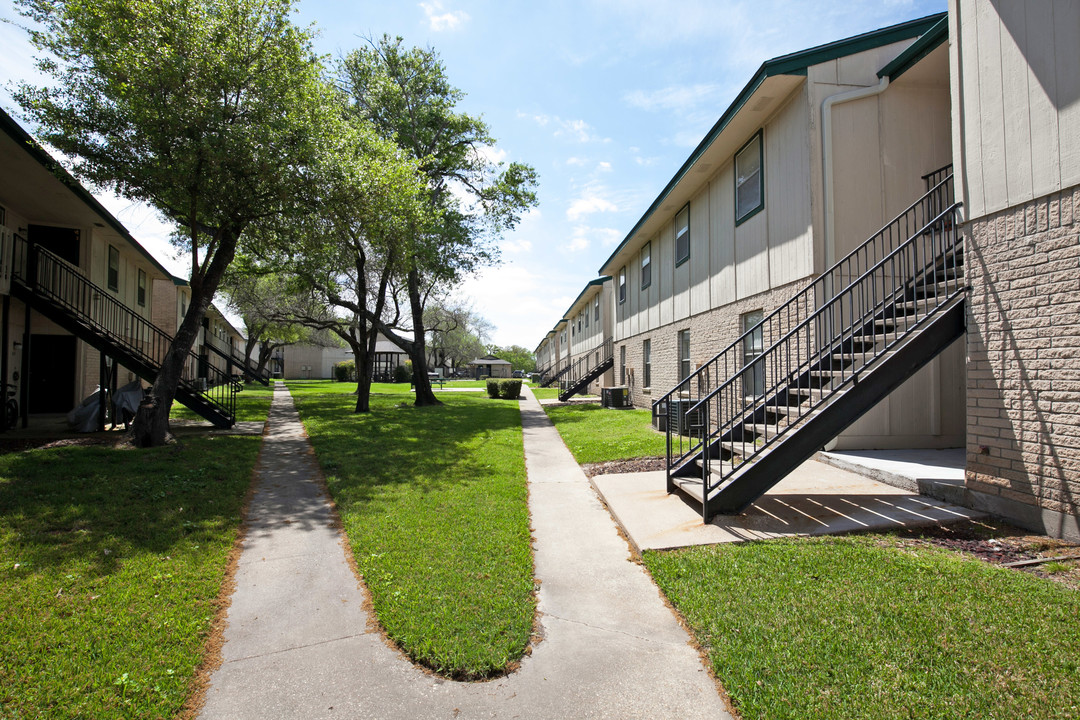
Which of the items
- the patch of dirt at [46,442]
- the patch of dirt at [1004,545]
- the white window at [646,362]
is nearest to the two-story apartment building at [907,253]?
the patch of dirt at [1004,545]

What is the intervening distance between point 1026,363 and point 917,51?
4930 mm

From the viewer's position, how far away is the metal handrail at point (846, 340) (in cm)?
550

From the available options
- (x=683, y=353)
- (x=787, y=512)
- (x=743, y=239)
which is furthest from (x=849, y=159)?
(x=683, y=353)

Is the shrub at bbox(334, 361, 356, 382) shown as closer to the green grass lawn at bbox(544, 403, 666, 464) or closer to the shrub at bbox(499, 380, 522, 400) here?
the shrub at bbox(499, 380, 522, 400)

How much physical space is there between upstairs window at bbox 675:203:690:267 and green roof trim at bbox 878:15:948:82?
217 inches

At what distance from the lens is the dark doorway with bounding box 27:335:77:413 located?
1387 cm

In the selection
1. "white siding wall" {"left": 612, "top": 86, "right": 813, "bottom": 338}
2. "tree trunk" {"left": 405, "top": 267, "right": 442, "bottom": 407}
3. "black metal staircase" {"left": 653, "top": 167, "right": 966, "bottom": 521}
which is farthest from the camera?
"tree trunk" {"left": 405, "top": 267, "right": 442, "bottom": 407}

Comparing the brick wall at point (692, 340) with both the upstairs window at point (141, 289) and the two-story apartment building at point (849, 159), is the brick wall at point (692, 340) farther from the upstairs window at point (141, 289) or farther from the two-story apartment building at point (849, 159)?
the upstairs window at point (141, 289)

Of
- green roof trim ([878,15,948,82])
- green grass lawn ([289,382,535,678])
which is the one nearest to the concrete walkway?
green grass lawn ([289,382,535,678])

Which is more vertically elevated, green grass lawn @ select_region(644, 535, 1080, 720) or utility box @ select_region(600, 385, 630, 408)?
utility box @ select_region(600, 385, 630, 408)

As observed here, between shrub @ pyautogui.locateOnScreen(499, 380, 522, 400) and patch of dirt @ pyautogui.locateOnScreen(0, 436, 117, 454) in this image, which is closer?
patch of dirt @ pyautogui.locateOnScreen(0, 436, 117, 454)

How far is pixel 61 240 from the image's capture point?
13.6 metres

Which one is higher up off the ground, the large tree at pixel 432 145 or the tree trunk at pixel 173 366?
the large tree at pixel 432 145

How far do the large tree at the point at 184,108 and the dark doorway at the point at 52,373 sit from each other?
262 inches
